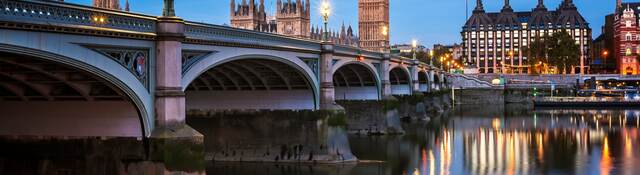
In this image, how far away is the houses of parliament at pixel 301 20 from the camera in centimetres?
15300

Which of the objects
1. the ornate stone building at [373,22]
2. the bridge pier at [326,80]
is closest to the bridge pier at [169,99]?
the bridge pier at [326,80]

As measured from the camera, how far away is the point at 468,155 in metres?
46.7

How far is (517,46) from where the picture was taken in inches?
7662

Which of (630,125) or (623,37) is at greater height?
(623,37)

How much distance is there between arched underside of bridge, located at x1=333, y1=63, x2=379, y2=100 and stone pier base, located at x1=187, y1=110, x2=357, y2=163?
18.9 meters

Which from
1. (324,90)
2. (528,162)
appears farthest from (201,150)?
(528,162)

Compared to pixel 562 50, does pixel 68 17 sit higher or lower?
lower

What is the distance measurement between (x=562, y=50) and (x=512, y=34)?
5190 centimetres

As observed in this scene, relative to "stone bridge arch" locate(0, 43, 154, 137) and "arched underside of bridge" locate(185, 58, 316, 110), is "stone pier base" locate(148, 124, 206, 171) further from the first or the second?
"arched underside of bridge" locate(185, 58, 316, 110)

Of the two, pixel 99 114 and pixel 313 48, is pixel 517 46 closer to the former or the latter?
pixel 313 48

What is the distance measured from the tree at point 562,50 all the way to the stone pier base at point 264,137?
4421 inches

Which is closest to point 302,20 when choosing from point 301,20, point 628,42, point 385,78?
point 301,20

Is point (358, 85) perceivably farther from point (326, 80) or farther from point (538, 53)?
point (538, 53)

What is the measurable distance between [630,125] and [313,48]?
4294 centimetres
